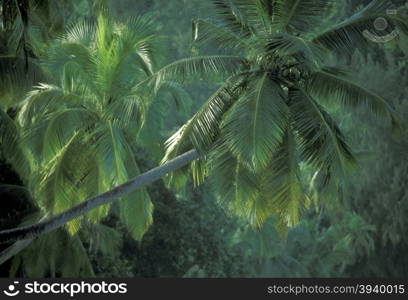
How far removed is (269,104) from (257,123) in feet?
1.29

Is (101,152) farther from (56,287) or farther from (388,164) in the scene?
(388,164)

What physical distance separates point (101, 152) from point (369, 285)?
6.41m

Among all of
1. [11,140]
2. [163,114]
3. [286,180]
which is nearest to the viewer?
[286,180]

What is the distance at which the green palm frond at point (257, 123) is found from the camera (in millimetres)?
17031

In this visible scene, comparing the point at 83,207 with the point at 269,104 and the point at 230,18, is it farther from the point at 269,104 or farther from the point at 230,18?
the point at 230,18

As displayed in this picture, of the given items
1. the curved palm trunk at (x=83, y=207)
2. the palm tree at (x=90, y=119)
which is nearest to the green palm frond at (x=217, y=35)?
the palm tree at (x=90, y=119)

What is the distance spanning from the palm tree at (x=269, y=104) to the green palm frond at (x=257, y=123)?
0.02 meters

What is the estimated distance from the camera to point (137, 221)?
827 inches

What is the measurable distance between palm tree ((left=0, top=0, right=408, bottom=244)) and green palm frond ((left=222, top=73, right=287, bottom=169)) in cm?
2

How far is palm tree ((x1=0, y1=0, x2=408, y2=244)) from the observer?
17375 millimetres

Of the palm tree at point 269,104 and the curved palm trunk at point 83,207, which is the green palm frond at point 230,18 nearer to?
the palm tree at point 269,104

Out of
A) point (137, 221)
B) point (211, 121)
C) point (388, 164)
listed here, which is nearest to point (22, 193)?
point (137, 221)

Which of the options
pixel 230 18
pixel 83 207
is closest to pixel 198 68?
pixel 230 18

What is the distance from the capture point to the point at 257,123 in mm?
17156
